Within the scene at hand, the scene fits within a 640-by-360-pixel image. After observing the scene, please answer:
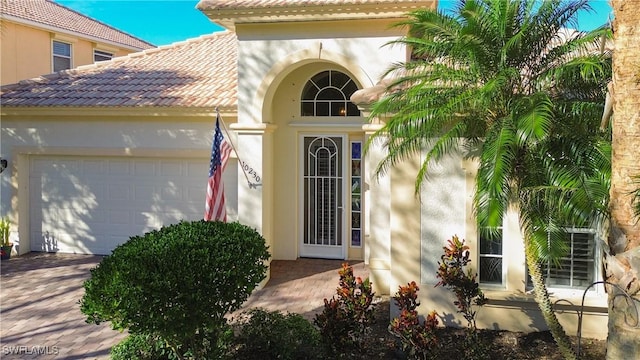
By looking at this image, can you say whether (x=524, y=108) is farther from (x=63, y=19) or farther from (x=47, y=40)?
(x=63, y=19)

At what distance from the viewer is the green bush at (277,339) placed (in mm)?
6227

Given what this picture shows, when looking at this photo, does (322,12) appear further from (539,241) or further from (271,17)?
(539,241)

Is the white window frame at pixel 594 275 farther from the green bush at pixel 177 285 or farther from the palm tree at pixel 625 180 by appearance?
the green bush at pixel 177 285

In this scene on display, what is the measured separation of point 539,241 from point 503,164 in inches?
44.0

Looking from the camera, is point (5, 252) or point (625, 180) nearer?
point (625, 180)

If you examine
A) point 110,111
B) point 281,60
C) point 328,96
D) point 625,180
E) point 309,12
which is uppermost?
point 309,12

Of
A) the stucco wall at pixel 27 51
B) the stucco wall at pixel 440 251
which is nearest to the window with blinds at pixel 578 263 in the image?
the stucco wall at pixel 440 251

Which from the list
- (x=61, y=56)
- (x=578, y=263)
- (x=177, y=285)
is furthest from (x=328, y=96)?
(x=61, y=56)

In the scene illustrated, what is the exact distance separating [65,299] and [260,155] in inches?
177

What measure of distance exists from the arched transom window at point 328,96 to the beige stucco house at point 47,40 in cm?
1106

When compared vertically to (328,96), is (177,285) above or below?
below

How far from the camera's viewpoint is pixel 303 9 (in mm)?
9711

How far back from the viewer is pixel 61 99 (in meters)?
12.4

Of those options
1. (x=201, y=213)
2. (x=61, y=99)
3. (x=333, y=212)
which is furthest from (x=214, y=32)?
(x=333, y=212)
